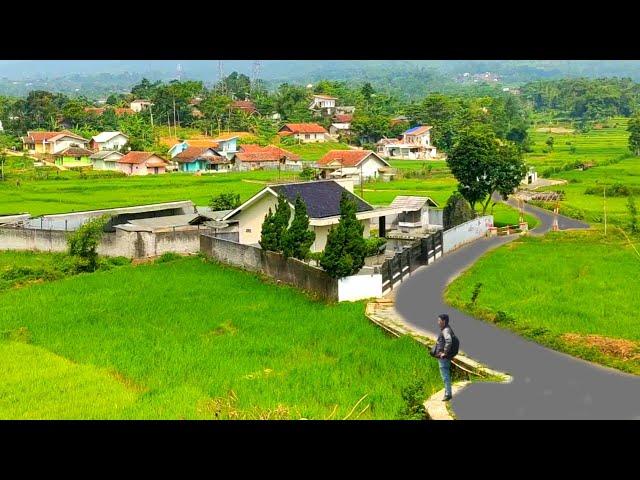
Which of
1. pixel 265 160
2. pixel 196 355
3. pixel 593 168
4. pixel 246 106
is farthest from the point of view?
pixel 246 106

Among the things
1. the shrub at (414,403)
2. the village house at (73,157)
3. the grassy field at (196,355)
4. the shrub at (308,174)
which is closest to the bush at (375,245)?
the grassy field at (196,355)

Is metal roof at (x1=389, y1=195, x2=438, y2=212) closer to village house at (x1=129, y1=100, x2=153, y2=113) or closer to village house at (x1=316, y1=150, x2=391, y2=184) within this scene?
village house at (x1=316, y1=150, x2=391, y2=184)

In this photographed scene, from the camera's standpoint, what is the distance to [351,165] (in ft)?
133

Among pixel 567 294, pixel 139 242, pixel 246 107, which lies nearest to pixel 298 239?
pixel 567 294

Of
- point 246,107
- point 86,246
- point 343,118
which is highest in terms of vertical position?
point 246,107

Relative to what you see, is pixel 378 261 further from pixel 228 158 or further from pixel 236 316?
pixel 228 158

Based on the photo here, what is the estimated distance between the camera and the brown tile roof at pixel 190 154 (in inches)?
1800

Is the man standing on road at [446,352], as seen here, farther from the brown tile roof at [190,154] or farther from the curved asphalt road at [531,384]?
the brown tile roof at [190,154]

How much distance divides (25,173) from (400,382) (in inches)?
1384

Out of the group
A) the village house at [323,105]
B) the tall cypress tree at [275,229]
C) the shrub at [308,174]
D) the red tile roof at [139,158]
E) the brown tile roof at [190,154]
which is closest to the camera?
the tall cypress tree at [275,229]

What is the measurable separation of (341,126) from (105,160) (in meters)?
23.4

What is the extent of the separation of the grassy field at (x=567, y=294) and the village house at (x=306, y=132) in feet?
134

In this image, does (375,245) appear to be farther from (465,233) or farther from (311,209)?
(465,233)

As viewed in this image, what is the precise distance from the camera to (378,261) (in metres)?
16.5
